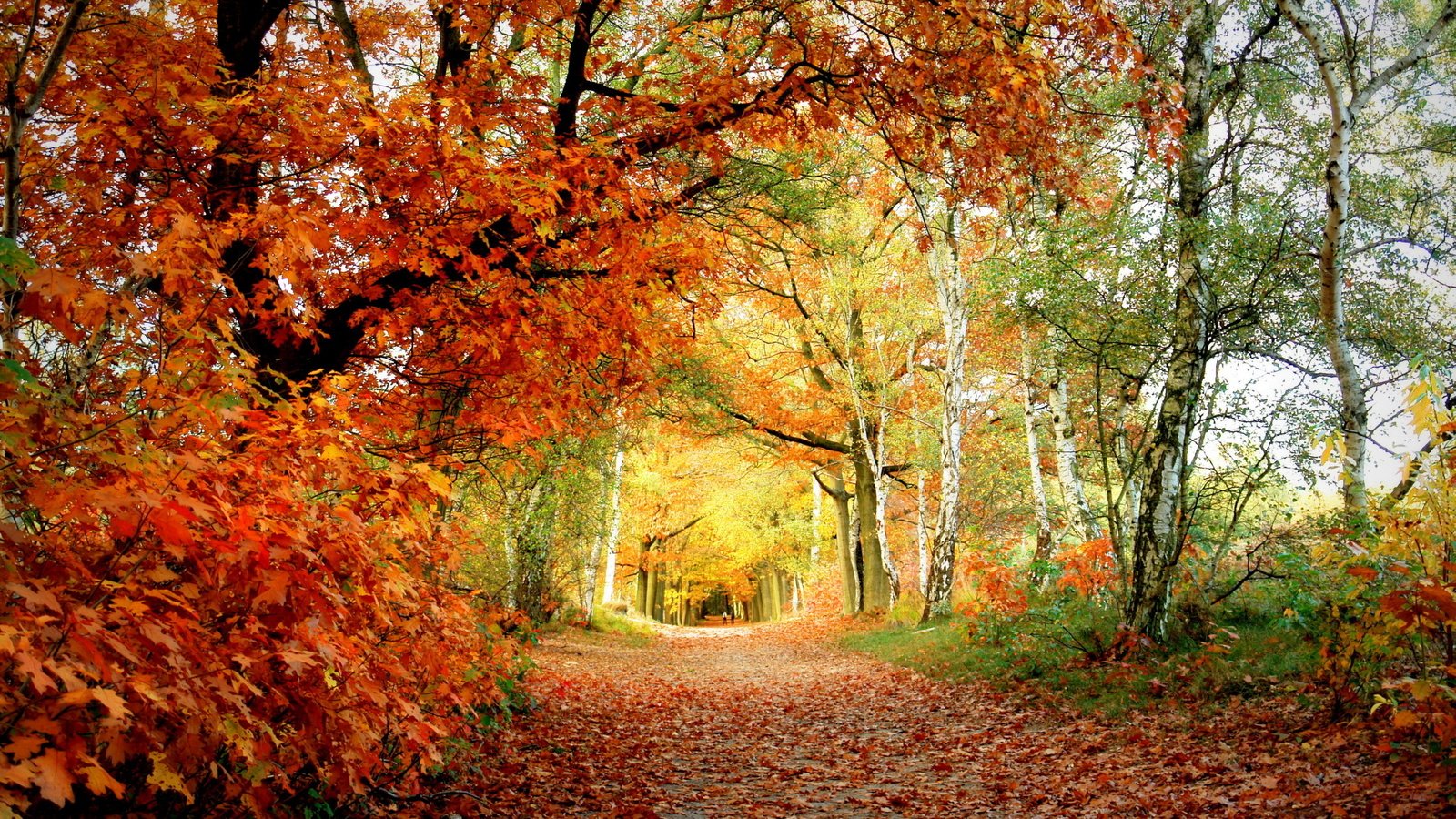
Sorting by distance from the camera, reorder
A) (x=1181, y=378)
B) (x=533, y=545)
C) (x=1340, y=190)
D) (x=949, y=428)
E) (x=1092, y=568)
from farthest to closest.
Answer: (x=949, y=428), (x=533, y=545), (x=1092, y=568), (x=1181, y=378), (x=1340, y=190)

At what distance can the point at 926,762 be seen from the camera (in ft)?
23.0

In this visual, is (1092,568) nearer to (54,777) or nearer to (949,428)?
(949,428)

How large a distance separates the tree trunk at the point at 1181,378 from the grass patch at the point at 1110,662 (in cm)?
58

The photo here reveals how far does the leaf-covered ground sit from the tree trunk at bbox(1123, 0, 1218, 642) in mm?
1717

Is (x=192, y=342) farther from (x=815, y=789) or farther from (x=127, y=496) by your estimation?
(x=815, y=789)

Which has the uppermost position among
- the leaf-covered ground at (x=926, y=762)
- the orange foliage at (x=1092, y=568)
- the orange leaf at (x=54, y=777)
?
the orange foliage at (x=1092, y=568)

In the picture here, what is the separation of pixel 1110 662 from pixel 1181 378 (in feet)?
10.5

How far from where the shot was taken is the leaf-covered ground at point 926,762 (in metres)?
4.79

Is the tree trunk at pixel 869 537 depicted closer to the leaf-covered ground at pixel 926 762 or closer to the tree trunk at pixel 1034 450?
the tree trunk at pixel 1034 450

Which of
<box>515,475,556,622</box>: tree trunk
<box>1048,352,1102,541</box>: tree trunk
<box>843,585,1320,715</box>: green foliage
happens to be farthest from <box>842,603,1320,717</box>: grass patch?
<box>515,475,556,622</box>: tree trunk

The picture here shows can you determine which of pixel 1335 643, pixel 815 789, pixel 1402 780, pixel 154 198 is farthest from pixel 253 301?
pixel 1335 643

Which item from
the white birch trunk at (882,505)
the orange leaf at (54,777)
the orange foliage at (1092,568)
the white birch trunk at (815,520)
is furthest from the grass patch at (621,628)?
the orange leaf at (54,777)

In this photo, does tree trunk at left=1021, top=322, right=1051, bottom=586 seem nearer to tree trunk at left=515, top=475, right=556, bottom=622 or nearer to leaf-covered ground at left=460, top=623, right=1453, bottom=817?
leaf-covered ground at left=460, top=623, right=1453, bottom=817

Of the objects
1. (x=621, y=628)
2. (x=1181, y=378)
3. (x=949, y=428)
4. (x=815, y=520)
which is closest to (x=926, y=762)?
(x=1181, y=378)
